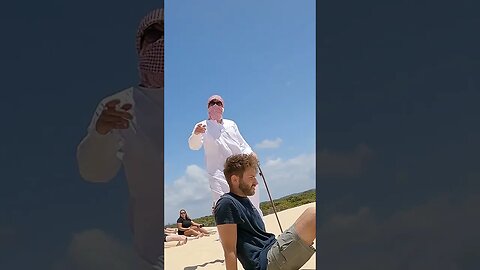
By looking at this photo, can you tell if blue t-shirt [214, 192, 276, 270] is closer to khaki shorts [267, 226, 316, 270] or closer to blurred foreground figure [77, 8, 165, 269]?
khaki shorts [267, 226, 316, 270]

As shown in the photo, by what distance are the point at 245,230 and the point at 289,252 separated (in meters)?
0.21

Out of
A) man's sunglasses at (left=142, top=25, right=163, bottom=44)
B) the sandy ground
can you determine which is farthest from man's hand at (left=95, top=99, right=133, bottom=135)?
the sandy ground

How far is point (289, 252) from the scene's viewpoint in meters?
2.19

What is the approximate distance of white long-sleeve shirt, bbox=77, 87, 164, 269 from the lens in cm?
204

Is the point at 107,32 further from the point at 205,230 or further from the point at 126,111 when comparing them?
the point at 205,230

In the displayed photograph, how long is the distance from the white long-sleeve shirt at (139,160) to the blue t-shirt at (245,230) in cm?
30

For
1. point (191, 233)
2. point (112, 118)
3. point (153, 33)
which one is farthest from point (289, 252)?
point (191, 233)

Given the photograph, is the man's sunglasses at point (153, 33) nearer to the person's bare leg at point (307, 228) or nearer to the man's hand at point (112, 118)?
the man's hand at point (112, 118)

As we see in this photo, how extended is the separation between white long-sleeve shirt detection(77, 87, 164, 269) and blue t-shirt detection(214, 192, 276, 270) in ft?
0.98

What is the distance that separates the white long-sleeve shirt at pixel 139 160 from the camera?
204cm

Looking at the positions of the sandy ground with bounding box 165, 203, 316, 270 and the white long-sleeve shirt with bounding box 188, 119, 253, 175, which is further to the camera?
the white long-sleeve shirt with bounding box 188, 119, 253, 175

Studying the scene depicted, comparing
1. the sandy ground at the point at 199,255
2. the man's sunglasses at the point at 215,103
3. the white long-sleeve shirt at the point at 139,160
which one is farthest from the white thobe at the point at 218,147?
the white long-sleeve shirt at the point at 139,160

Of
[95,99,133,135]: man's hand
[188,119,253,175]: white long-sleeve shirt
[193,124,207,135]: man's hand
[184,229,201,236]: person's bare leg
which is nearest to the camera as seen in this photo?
[95,99,133,135]: man's hand

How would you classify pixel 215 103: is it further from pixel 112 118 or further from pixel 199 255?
pixel 112 118
